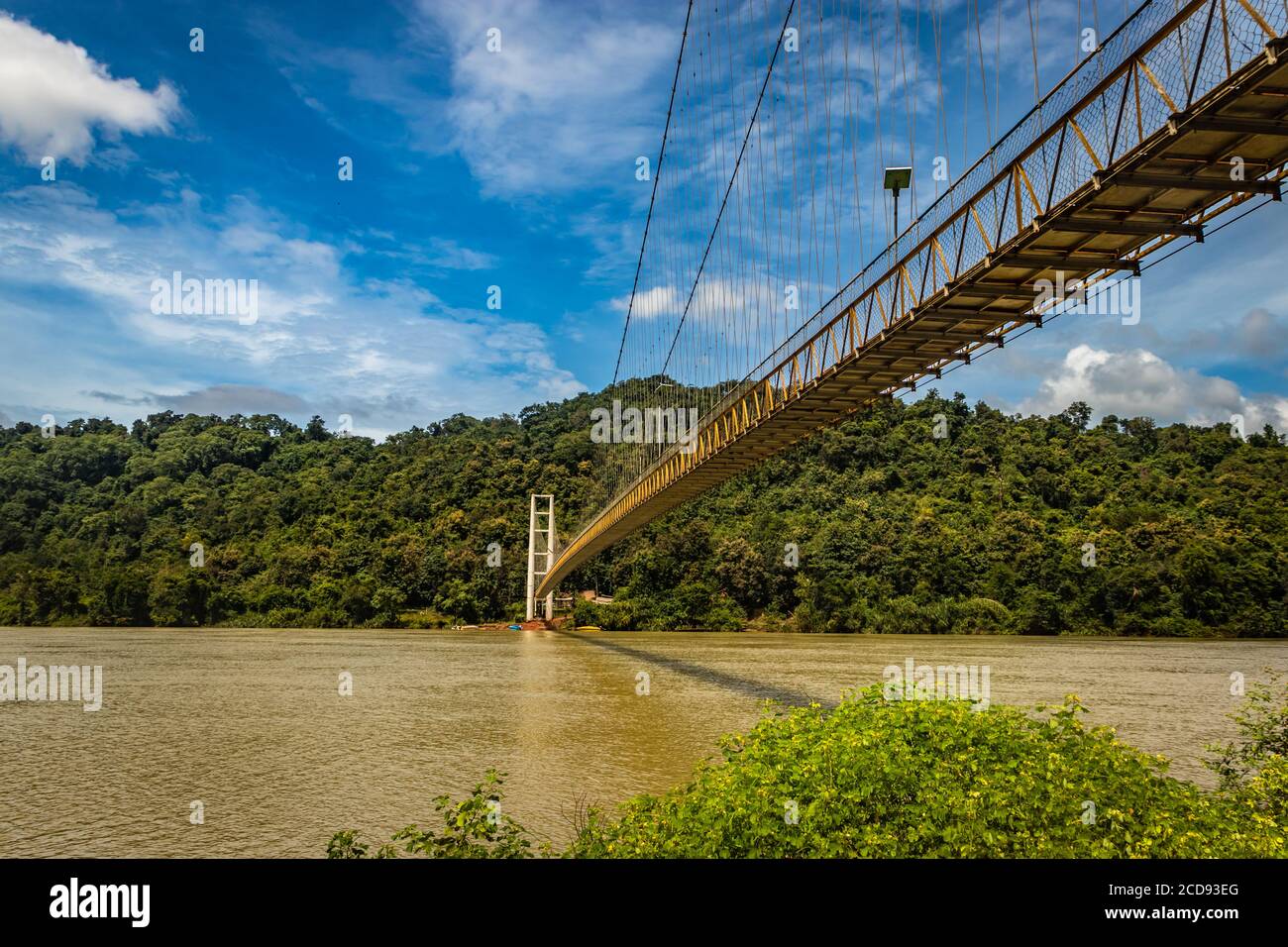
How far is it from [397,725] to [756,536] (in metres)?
50.7

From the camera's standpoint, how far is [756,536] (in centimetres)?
6669

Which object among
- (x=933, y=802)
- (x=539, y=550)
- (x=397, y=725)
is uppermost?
(x=933, y=802)

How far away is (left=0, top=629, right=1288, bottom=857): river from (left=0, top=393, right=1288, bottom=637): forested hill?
15227mm

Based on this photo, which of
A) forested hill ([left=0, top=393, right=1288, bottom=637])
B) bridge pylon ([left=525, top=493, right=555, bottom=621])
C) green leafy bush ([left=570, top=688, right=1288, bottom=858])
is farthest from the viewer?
bridge pylon ([left=525, top=493, right=555, bottom=621])

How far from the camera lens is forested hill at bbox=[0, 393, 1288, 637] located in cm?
5369

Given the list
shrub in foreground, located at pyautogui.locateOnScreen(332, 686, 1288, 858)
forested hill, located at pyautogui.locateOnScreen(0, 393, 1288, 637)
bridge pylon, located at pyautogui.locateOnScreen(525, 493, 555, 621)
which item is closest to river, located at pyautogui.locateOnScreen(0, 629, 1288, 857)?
shrub in foreground, located at pyautogui.locateOnScreen(332, 686, 1288, 858)

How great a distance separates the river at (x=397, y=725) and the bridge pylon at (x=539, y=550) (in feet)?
80.1

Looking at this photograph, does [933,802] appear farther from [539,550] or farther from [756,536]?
[539,550]

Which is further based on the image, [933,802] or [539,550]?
[539,550]

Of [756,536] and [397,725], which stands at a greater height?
[756,536]

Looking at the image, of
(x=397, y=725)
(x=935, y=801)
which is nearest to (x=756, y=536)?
(x=397, y=725)

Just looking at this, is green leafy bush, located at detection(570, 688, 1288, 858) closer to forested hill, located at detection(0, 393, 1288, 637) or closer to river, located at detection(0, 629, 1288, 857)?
river, located at detection(0, 629, 1288, 857)
